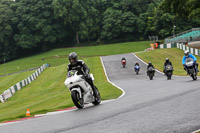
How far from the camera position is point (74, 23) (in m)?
99.3

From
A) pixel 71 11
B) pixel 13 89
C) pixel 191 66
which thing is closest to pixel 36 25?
pixel 71 11

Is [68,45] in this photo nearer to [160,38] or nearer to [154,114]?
[160,38]

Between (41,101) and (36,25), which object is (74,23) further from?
(41,101)

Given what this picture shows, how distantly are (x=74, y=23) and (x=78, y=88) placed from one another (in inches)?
3582

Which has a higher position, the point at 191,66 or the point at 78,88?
the point at 78,88

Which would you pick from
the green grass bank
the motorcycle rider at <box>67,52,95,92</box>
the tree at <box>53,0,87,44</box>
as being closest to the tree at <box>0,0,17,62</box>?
the tree at <box>53,0,87,44</box>

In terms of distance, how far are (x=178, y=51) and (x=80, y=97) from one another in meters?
Answer: 45.8

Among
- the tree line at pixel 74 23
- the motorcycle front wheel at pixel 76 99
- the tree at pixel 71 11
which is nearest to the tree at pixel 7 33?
the tree line at pixel 74 23

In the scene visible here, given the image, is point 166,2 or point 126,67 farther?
point 166,2

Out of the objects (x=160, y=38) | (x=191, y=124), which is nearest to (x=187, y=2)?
(x=191, y=124)

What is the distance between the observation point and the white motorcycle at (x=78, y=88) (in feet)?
31.2

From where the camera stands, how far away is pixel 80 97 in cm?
974

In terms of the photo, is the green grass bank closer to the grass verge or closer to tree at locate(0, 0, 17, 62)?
the grass verge

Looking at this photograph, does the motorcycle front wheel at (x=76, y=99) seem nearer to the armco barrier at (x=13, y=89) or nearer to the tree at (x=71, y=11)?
the armco barrier at (x=13, y=89)
